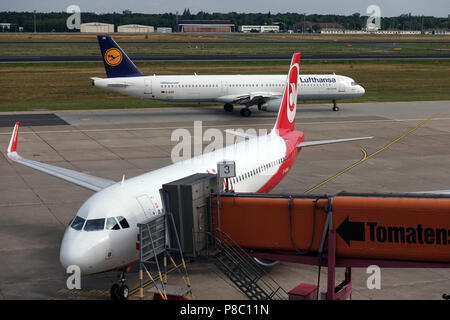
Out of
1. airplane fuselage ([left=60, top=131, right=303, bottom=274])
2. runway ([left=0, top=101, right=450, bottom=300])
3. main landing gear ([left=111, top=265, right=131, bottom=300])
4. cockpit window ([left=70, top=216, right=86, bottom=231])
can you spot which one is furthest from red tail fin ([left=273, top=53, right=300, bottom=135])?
cockpit window ([left=70, top=216, right=86, bottom=231])

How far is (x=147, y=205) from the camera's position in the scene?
79.9 ft

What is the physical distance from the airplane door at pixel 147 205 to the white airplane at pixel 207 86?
45715 mm

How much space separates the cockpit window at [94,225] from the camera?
22781 mm

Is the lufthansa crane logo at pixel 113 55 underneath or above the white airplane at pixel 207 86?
above

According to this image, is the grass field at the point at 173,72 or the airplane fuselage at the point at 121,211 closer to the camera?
the airplane fuselage at the point at 121,211

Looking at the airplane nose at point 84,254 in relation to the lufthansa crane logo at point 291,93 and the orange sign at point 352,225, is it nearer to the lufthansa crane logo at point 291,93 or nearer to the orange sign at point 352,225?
the orange sign at point 352,225

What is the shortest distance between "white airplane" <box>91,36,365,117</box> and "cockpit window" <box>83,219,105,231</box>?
155 ft

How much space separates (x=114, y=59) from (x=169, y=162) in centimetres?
2409

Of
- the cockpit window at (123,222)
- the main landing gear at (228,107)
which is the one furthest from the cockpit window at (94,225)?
the main landing gear at (228,107)

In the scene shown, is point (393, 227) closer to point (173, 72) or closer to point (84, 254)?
point (84, 254)

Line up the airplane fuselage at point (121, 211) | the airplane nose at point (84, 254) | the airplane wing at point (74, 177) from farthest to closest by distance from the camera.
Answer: the airplane wing at point (74, 177) → the airplane fuselage at point (121, 211) → the airplane nose at point (84, 254)

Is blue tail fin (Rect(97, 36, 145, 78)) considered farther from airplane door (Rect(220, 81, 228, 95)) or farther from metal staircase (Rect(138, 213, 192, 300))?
metal staircase (Rect(138, 213, 192, 300))

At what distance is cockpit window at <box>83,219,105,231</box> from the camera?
22781mm
